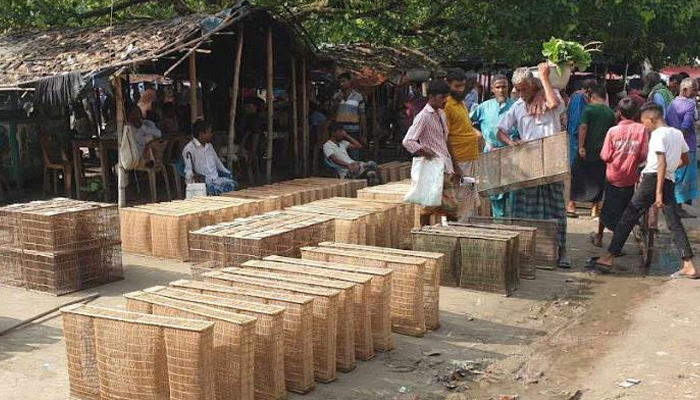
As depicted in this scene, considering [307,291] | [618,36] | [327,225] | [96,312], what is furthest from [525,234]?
[618,36]

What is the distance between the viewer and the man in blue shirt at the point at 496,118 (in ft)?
26.5

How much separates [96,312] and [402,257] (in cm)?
226

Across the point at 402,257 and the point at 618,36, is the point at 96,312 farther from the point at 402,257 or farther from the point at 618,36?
the point at 618,36

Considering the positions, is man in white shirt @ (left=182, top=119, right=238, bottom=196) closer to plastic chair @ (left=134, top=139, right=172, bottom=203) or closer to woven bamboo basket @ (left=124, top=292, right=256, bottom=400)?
plastic chair @ (left=134, top=139, right=172, bottom=203)

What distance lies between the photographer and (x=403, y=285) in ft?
16.9

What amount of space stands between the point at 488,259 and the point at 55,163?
8.66 meters

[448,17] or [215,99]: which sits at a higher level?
[448,17]

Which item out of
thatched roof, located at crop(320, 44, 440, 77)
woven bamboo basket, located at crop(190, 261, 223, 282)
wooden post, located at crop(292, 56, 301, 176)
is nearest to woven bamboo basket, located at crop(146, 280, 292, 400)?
woven bamboo basket, located at crop(190, 261, 223, 282)

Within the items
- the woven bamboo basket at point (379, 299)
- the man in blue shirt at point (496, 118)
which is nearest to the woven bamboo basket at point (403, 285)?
the woven bamboo basket at point (379, 299)

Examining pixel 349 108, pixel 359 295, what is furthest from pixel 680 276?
pixel 349 108

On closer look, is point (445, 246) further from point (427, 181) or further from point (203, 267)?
point (203, 267)

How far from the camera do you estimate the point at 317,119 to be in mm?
14898

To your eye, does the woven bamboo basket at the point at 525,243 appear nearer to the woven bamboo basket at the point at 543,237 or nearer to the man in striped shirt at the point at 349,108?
the woven bamboo basket at the point at 543,237

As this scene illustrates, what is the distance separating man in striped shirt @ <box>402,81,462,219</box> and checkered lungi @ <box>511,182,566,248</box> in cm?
119
